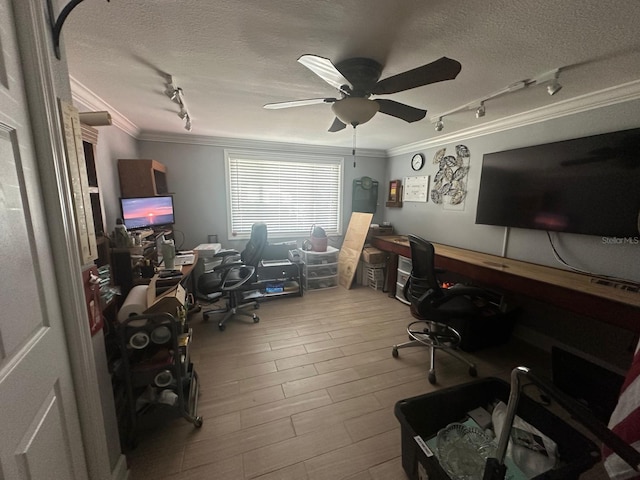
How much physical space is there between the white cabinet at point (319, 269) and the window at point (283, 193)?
59 cm

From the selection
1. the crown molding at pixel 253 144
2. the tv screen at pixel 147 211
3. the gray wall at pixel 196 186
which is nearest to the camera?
the tv screen at pixel 147 211

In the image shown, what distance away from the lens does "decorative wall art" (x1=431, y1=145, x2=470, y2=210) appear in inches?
120

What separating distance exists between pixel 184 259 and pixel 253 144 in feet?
6.39

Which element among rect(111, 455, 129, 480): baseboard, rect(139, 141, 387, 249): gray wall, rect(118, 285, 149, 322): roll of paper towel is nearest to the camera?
rect(111, 455, 129, 480): baseboard

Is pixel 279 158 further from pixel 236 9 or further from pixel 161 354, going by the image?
pixel 161 354

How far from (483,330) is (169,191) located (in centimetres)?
407

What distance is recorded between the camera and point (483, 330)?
2305mm

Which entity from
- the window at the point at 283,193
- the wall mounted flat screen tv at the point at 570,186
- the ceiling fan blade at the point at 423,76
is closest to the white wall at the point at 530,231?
the wall mounted flat screen tv at the point at 570,186

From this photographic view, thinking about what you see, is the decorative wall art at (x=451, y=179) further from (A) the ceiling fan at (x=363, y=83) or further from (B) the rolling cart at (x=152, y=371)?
(B) the rolling cart at (x=152, y=371)

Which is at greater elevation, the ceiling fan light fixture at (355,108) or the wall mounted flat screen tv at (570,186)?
the ceiling fan light fixture at (355,108)

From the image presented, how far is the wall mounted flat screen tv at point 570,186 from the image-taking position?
179 cm

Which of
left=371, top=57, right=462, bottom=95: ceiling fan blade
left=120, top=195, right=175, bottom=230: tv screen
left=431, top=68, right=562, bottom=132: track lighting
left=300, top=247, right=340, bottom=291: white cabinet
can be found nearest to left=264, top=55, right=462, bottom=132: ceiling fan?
left=371, top=57, right=462, bottom=95: ceiling fan blade

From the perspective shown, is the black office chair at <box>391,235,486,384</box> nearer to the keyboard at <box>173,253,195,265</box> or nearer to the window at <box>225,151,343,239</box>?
the keyboard at <box>173,253,195,265</box>

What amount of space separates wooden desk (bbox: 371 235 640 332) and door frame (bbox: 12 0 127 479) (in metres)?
2.81
